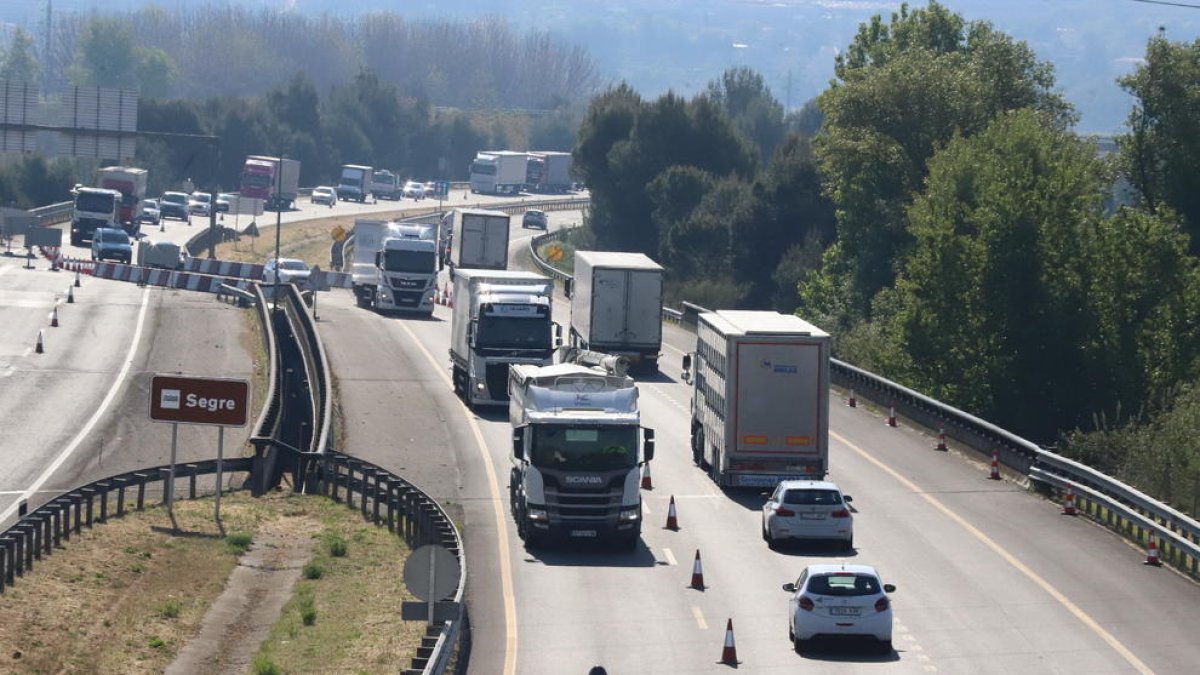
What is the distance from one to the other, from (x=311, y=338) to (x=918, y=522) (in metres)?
30.2

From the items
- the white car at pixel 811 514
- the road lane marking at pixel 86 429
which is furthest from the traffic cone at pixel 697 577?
the road lane marking at pixel 86 429

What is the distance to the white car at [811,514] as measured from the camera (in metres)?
33.1

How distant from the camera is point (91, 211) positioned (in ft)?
354

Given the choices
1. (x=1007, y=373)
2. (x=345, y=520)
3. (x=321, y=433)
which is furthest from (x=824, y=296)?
(x=345, y=520)

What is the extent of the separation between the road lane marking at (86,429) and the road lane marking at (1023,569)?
17732 mm

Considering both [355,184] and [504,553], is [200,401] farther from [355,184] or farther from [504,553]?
[355,184]

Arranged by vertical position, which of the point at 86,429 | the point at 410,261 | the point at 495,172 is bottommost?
the point at 86,429

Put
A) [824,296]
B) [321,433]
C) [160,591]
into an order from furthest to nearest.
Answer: [824,296] < [321,433] < [160,591]

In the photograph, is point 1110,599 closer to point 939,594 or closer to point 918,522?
point 939,594

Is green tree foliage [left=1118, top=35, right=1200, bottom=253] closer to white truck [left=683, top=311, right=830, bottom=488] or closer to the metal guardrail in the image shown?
the metal guardrail

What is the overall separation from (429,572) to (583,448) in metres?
10.6

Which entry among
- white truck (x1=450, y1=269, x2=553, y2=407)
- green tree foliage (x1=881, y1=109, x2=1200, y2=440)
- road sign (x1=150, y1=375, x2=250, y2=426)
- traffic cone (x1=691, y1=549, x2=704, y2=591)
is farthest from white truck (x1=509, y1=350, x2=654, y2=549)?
green tree foliage (x1=881, y1=109, x2=1200, y2=440)

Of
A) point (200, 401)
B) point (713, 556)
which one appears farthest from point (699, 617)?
point (200, 401)

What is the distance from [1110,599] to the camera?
2975cm
